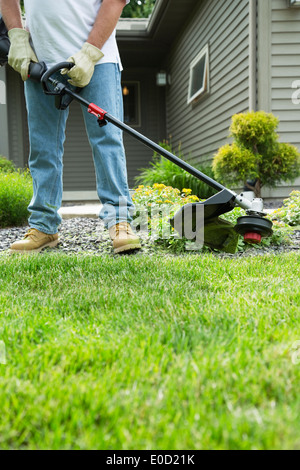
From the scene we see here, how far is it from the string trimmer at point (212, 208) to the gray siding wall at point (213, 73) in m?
3.84

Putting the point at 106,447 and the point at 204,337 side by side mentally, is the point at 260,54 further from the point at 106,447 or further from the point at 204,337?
the point at 106,447

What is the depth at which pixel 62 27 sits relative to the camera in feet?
8.73

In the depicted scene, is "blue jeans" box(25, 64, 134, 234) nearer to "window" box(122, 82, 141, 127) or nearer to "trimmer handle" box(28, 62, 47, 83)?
"trimmer handle" box(28, 62, 47, 83)

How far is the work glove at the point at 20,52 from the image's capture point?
2549 millimetres

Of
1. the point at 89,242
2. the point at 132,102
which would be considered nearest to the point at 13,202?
the point at 89,242

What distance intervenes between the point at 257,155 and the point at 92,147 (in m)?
2.86

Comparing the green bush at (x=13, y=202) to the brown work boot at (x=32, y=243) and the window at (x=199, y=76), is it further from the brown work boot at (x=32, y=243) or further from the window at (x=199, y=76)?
the window at (x=199, y=76)

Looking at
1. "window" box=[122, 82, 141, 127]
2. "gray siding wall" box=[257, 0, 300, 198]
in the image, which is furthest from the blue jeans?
"window" box=[122, 82, 141, 127]

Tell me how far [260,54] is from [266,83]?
0.35 metres

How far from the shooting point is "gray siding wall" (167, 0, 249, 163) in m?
5.90

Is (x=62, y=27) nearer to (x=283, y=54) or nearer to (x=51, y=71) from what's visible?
(x=51, y=71)

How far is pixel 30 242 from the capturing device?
2.80m

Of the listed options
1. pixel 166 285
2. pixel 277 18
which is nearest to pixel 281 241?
pixel 166 285

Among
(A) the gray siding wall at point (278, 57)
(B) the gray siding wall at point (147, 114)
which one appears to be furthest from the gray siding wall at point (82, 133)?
(A) the gray siding wall at point (278, 57)
